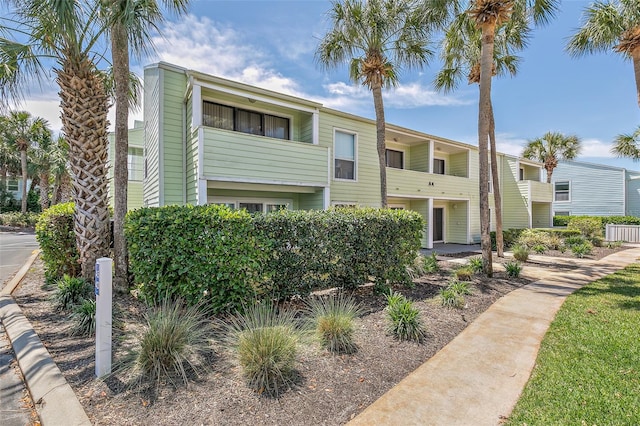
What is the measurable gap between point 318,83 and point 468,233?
12.5 m

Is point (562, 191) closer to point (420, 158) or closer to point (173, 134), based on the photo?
point (420, 158)

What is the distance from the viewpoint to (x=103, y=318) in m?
3.29

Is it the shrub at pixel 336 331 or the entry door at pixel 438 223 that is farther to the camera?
the entry door at pixel 438 223

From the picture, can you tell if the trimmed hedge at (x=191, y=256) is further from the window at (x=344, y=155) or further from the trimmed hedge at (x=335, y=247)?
the window at (x=344, y=155)

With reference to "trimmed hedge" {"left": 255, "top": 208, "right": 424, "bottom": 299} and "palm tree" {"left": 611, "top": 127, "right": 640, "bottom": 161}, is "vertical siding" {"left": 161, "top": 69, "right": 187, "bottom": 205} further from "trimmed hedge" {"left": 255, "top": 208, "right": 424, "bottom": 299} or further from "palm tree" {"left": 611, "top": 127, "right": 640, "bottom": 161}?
"palm tree" {"left": 611, "top": 127, "right": 640, "bottom": 161}

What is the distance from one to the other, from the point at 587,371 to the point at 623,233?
23458 mm

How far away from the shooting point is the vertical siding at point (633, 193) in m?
25.2

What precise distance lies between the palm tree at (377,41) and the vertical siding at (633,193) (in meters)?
25.5

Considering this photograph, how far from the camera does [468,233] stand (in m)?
18.8

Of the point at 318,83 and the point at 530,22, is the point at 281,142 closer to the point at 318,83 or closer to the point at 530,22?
the point at 318,83

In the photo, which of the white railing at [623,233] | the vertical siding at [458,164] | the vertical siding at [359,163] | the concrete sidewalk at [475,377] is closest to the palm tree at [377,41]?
the vertical siding at [359,163]

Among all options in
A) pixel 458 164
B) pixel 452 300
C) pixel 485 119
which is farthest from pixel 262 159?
pixel 458 164

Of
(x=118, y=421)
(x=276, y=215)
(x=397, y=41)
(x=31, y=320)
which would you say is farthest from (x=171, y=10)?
(x=397, y=41)

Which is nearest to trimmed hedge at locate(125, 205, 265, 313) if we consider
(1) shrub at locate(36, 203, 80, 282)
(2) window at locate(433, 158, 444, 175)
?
(1) shrub at locate(36, 203, 80, 282)
